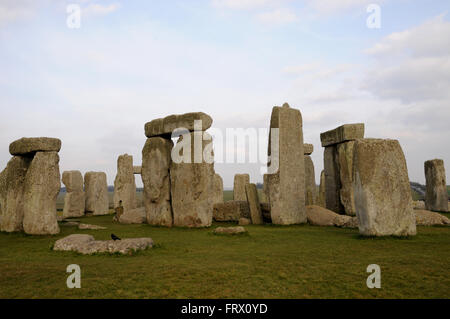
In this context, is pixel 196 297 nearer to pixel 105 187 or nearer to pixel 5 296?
pixel 5 296

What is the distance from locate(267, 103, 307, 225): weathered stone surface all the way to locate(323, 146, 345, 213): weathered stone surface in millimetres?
3736

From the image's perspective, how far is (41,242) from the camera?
802 centimetres

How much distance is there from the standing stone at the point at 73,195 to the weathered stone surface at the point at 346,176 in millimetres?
13322

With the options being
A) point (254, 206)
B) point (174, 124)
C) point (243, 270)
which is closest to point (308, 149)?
point (254, 206)

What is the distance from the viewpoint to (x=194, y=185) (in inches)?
445

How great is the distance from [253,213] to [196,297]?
8.49 metres

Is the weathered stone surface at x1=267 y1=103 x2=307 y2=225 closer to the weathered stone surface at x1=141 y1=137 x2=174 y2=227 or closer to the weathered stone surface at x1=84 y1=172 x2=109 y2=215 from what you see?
the weathered stone surface at x1=141 y1=137 x2=174 y2=227

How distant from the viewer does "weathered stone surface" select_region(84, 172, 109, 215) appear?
19.2 meters

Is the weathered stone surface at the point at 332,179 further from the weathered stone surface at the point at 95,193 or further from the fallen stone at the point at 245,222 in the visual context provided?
the weathered stone surface at the point at 95,193

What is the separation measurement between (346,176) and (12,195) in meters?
12.0

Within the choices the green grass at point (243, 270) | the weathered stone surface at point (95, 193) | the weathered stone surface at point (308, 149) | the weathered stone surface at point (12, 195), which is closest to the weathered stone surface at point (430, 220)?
the green grass at point (243, 270)

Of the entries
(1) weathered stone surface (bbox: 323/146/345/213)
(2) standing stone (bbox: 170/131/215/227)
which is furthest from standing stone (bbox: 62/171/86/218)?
(1) weathered stone surface (bbox: 323/146/345/213)

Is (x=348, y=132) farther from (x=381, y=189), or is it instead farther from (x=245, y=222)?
(x=381, y=189)
